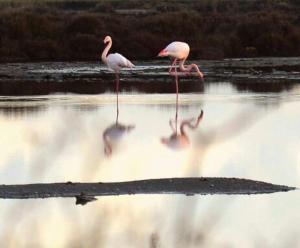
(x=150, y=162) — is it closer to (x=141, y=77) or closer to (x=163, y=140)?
(x=163, y=140)

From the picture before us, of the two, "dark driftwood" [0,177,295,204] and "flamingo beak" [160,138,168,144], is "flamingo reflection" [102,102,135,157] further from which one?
"dark driftwood" [0,177,295,204]

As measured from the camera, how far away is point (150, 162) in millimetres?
15844

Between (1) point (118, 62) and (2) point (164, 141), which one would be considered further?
(1) point (118, 62)

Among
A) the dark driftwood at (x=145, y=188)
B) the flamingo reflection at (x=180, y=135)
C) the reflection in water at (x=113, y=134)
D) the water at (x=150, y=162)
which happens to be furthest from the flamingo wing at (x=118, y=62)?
the dark driftwood at (x=145, y=188)

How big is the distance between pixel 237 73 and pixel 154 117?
45.8ft

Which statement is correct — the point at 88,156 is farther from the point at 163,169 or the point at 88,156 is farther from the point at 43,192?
the point at 43,192

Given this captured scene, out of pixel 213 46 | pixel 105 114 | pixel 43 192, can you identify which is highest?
pixel 43 192

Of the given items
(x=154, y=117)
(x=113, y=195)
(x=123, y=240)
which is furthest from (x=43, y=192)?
(x=154, y=117)

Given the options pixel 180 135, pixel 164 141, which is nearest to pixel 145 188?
pixel 164 141

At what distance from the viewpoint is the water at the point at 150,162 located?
10414 millimetres

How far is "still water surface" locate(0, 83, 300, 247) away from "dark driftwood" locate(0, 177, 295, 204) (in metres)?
0.28

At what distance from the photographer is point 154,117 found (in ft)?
72.4

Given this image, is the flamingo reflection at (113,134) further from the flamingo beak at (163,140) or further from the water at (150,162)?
the flamingo beak at (163,140)

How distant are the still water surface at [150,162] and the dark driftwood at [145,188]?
0.28 metres
